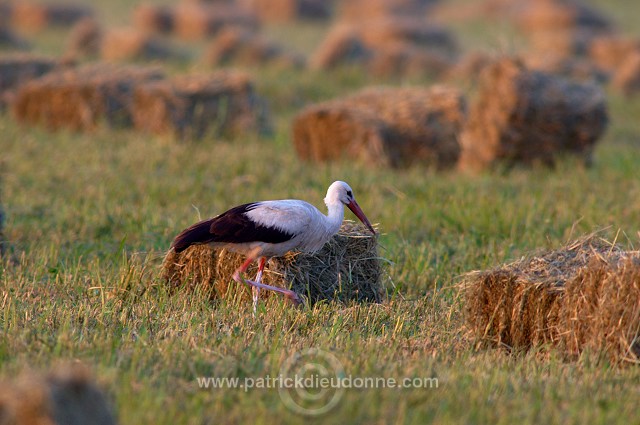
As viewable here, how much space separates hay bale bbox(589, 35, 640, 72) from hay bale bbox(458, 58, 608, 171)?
13.4 meters

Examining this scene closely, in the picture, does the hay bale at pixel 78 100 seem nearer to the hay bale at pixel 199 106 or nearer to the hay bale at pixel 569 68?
the hay bale at pixel 199 106

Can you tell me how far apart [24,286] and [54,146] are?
6051mm

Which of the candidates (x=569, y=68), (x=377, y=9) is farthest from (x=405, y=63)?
(x=377, y=9)

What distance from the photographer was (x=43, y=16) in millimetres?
29266

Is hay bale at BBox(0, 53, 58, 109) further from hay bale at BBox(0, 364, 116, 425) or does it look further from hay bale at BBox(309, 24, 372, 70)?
hay bale at BBox(0, 364, 116, 425)

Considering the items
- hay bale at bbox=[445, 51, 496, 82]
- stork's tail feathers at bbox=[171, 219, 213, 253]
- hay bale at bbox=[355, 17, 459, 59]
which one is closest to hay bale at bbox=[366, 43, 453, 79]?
hay bale at bbox=[445, 51, 496, 82]

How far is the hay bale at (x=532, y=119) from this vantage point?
12.2 metres

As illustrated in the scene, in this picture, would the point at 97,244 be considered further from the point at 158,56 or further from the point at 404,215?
the point at 158,56

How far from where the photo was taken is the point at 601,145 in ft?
49.1

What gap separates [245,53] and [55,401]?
1916 centimetres

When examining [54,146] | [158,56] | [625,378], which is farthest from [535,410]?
[158,56]

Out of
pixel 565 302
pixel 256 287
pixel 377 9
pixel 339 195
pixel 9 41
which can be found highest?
pixel 339 195

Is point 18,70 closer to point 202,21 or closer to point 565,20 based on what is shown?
point 202,21

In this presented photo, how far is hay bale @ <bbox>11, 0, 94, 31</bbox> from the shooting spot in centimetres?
2906
